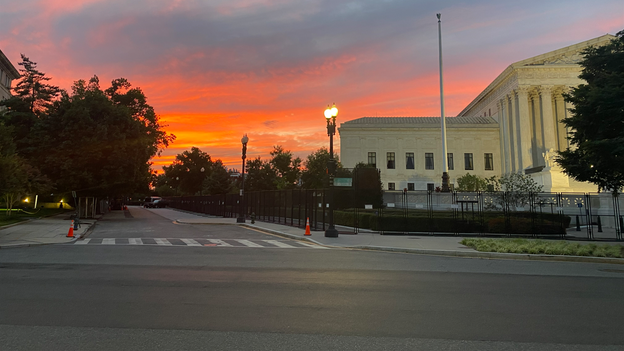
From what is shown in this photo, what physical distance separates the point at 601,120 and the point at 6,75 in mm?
92199

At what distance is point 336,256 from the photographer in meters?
12.7

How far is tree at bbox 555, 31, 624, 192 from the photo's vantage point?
45.4ft

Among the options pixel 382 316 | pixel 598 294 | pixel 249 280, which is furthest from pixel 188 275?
pixel 598 294

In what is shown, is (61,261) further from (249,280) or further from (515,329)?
(515,329)

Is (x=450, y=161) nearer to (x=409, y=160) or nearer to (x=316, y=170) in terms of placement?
(x=409, y=160)

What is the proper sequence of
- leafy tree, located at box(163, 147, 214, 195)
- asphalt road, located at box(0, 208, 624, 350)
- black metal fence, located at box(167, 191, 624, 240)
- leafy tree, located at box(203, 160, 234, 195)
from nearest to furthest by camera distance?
asphalt road, located at box(0, 208, 624, 350) < black metal fence, located at box(167, 191, 624, 240) < leafy tree, located at box(203, 160, 234, 195) < leafy tree, located at box(163, 147, 214, 195)

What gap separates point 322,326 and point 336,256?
295 inches

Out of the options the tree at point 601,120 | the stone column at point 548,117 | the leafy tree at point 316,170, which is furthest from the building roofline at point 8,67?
the stone column at point 548,117

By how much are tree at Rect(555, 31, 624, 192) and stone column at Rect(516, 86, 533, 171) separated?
5345 cm

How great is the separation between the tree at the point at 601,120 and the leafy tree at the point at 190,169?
Result: 10876 centimetres

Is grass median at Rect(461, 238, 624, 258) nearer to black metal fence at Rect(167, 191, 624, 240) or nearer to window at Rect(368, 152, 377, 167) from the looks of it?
black metal fence at Rect(167, 191, 624, 240)

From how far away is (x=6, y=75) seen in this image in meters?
74.0

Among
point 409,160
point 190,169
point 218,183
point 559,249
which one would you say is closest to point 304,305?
point 559,249

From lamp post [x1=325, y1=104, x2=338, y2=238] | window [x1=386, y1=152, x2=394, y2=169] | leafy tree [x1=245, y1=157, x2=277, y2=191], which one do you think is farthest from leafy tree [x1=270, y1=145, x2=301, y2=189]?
lamp post [x1=325, y1=104, x2=338, y2=238]
